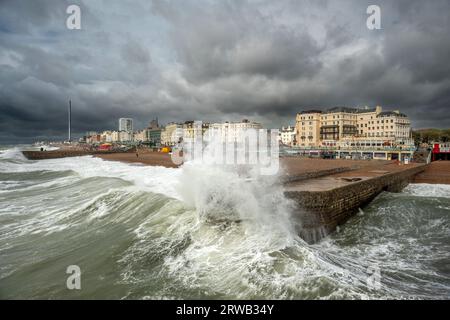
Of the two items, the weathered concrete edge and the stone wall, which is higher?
the weathered concrete edge

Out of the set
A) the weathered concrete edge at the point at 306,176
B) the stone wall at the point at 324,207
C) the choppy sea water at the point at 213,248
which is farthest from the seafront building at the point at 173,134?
the choppy sea water at the point at 213,248

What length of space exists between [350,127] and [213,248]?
9743cm

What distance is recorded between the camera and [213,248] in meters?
6.95

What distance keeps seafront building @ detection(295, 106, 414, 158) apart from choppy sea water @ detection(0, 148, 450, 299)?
7579cm

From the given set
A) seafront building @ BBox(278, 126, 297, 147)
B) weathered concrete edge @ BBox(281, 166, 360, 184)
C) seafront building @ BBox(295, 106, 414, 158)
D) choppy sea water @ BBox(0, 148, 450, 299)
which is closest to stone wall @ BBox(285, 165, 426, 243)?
choppy sea water @ BBox(0, 148, 450, 299)

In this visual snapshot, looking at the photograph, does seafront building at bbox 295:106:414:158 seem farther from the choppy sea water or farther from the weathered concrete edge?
the choppy sea water

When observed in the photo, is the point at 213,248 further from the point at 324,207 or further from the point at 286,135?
the point at 286,135

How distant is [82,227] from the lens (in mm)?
9594

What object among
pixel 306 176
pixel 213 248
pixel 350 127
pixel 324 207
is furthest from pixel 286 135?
pixel 213 248

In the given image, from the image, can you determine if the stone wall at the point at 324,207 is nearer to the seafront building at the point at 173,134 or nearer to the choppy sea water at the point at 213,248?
the choppy sea water at the point at 213,248

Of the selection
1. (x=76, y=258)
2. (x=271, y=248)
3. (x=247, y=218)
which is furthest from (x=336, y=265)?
(x=76, y=258)

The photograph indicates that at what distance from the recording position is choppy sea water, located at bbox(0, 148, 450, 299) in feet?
17.3
